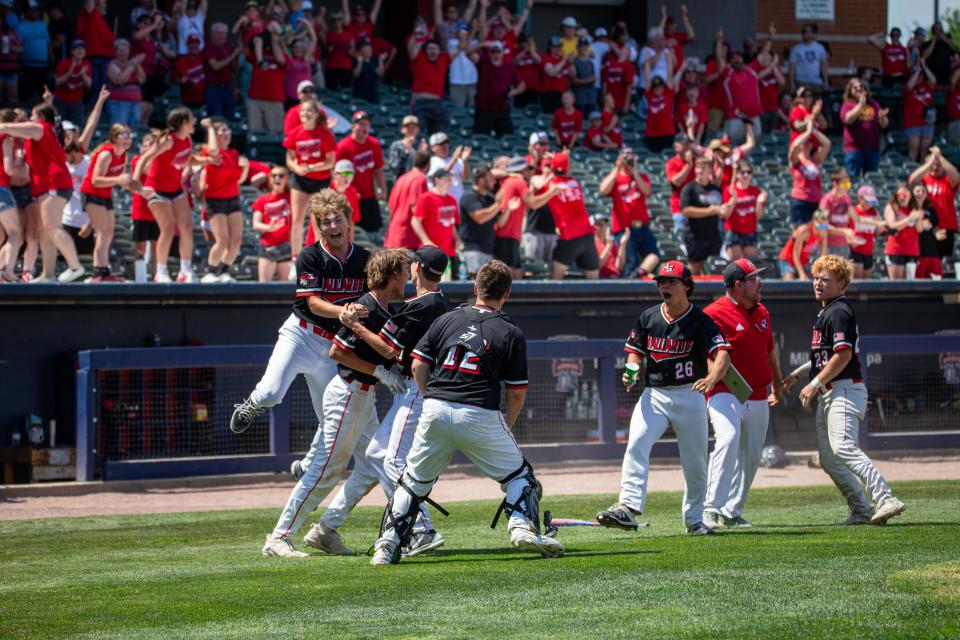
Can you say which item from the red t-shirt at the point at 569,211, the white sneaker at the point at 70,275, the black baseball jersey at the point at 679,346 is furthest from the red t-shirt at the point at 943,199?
the white sneaker at the point at 70,275

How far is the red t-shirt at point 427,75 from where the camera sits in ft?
67.0

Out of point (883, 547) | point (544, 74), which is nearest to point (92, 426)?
point (883, 547)

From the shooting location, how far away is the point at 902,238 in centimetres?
1864

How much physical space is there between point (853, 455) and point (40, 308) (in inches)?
344

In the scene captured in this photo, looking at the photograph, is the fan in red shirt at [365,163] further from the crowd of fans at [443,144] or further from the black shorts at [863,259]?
the black shorts at [863,259]

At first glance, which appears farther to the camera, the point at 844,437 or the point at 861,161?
the point at 861,161

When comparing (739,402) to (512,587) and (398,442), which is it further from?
(512,587)

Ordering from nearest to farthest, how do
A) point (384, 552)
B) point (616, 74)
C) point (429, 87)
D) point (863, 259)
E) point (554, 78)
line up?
point (384, 552)
point (863, 259)
point (429, 87)
point (554, 78)
point (616, 74)

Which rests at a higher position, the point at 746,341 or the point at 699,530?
the point at 746,341

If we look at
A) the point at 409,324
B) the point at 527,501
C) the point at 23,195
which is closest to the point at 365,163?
the point at 23,195

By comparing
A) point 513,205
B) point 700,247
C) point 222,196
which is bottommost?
point 700,247

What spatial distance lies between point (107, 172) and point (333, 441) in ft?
24.1

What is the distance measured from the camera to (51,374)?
14289 millimetres

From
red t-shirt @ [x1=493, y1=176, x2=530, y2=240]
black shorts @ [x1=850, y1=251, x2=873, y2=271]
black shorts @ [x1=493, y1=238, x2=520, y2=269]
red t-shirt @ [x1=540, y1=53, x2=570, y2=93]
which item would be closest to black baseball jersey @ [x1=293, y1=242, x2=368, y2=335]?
red t-shirt @ [x1=493, y1=176, x2=530, y2=240]
